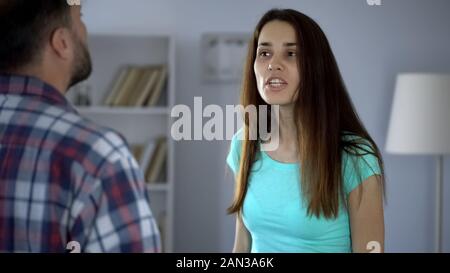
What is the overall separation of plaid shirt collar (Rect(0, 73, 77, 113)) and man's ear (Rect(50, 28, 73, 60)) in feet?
0.17

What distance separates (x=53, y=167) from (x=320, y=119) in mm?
356

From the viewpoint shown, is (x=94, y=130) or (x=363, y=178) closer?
(x=94, y=130)

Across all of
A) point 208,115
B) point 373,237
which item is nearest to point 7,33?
point 208,115

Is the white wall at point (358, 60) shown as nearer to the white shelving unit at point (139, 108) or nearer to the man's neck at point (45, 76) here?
the white shelving unit at point (139, 108)

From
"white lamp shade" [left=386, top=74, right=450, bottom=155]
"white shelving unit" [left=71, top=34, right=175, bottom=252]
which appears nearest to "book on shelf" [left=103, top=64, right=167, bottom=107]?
"white shelving unit" [left=71, top=34, right=175, bottom=252]

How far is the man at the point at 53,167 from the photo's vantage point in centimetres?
61

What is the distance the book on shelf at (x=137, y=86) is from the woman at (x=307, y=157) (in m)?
0.17

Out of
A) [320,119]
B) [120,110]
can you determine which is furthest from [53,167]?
[320,119]

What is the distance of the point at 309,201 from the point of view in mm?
806

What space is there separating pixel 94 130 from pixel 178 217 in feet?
1.04

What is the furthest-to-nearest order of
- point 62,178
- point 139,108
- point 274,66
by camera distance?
point 139,108
point 274,66
point 62,178

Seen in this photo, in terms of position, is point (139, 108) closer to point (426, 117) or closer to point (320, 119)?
point (320, 119)

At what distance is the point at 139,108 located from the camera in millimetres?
901
